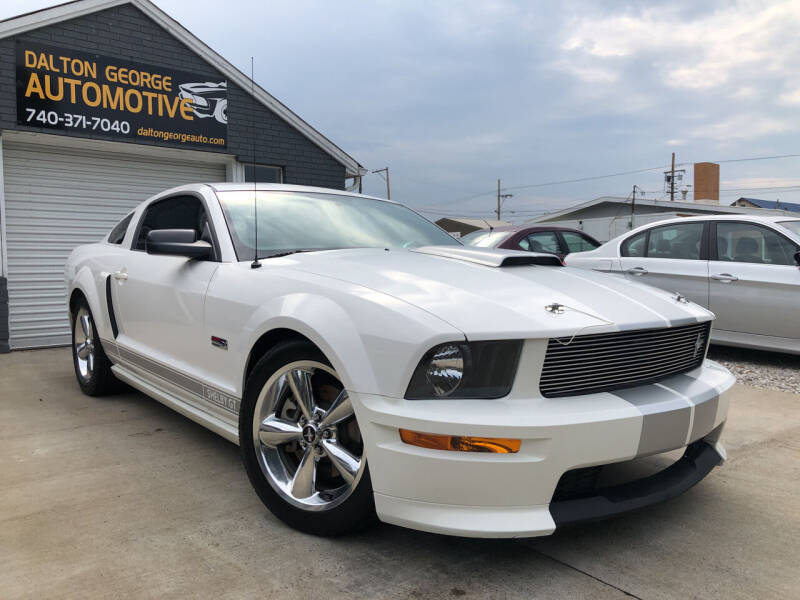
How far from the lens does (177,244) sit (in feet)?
9.62

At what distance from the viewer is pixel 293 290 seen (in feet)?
8.07

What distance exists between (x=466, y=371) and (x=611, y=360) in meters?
0.55

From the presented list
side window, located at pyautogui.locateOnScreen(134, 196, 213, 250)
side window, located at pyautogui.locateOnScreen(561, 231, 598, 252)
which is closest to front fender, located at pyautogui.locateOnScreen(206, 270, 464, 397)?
side window, located at pyautogui.locateOnScreen(134, 196, 213, 250)

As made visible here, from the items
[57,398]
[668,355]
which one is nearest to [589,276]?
[668,355]

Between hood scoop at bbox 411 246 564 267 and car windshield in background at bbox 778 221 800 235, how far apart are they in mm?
3867

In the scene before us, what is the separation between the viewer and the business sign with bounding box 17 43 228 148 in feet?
24.0

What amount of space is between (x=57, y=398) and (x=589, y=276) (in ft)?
13.0

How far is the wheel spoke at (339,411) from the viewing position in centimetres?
217

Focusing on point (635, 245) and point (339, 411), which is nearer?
point (339, 411)

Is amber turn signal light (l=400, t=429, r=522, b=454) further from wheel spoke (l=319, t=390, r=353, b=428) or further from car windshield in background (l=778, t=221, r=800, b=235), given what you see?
car windshield in background (l=778, t=221, r=800, b=235)

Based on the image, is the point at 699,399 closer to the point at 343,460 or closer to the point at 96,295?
the point at 343,460

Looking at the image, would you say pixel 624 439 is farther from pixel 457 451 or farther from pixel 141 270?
pixel 141 270

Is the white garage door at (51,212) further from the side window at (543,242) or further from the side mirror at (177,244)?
the side mirror at (177,244)

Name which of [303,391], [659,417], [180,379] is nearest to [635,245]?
[659,417]
